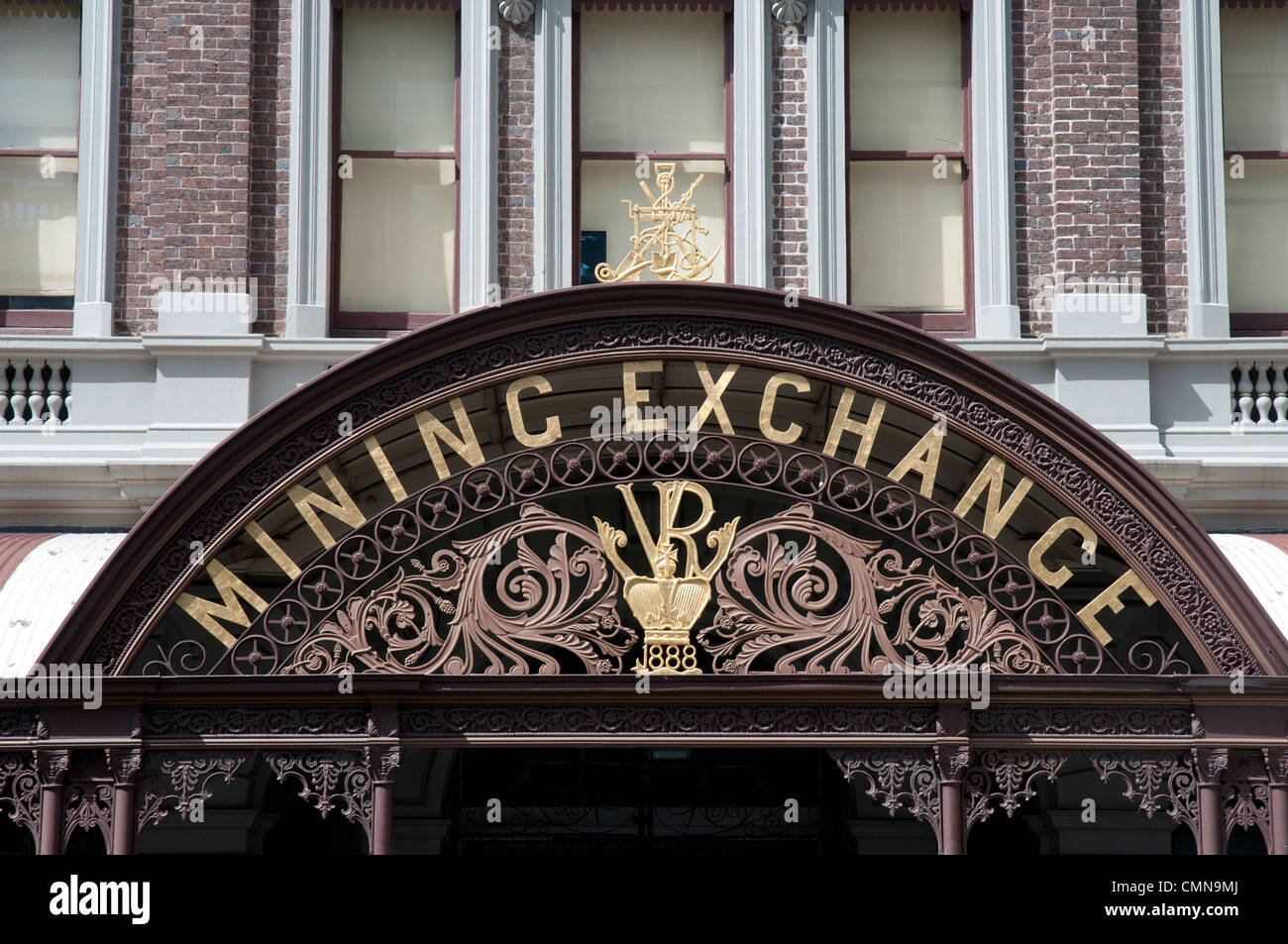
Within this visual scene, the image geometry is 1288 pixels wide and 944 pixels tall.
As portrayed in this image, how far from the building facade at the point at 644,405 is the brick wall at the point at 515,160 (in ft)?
0.10

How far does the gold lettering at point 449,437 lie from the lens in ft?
29.5

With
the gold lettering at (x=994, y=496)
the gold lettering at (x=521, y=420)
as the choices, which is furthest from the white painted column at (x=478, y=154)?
the gold lettering at (x=994, y=496)

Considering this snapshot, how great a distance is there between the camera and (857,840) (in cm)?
1316

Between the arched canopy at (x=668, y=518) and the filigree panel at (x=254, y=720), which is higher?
the arched canopy at (x=668, y=518)

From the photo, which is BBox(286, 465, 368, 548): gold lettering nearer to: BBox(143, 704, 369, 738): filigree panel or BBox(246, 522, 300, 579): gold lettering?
BBox(246, 522, 300, 579): gold lettering

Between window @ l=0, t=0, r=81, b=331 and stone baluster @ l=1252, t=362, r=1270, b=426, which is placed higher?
window @ l=0, t=0, r=81, b=331

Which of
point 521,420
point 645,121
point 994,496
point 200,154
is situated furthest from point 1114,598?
point 200,154

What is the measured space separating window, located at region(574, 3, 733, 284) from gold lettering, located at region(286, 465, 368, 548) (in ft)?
10.4

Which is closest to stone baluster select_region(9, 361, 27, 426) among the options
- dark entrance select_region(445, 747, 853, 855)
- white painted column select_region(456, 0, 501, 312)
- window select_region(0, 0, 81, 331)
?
window select_region(0, 0, 81, 331)

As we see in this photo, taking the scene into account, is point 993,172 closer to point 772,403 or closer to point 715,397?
point 772,403

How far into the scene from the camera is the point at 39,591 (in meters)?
9.31

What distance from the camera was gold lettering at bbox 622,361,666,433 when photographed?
29.6 feet

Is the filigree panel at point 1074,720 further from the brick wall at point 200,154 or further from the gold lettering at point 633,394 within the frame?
the brick wall at point 200,154

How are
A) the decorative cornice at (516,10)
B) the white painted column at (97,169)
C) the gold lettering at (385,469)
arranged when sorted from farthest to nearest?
the decorative cornice at (516,10), the white painted column at (97,169), the gold lettering at (385,469)
